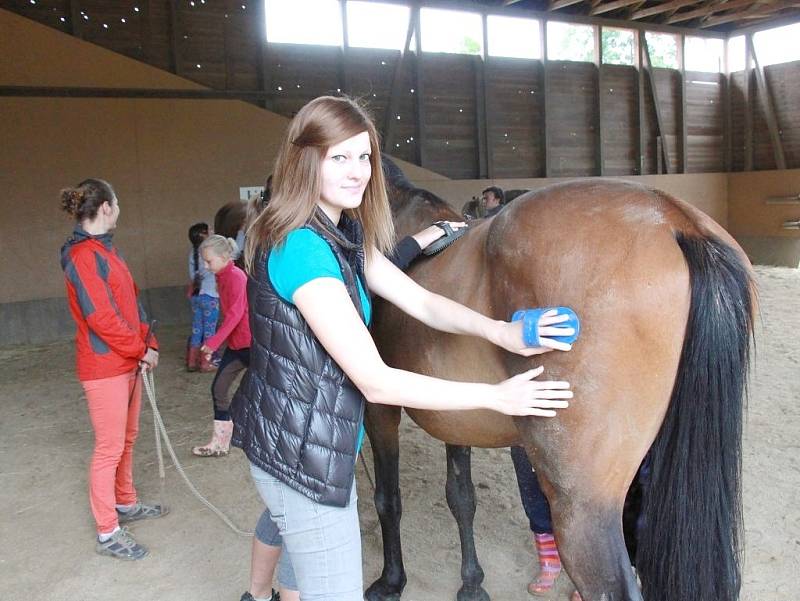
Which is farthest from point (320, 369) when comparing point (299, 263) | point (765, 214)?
point (765, 214)

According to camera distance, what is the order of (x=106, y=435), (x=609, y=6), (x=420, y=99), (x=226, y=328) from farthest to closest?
(x=609, y=6), (x=420, y=99), (x=226, y=328), (x=106, y=435)

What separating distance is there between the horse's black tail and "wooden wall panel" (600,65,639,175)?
A: 12.6 meters

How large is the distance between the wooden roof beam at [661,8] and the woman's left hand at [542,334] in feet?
42.7

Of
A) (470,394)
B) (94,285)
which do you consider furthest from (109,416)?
(470,394)

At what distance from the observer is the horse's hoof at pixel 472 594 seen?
2600mm

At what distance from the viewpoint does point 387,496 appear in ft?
8.98

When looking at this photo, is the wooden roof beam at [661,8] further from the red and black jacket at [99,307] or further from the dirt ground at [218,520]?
the red and black jacket at [99,307]

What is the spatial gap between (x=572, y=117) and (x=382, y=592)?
12.2m

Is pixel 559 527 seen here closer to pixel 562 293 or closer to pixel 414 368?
pixel 562 293

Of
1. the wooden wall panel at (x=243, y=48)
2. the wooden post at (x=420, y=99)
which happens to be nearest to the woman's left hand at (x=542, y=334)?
the wooden wall panel at (x=243, y=48)

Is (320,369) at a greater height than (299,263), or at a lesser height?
lesser

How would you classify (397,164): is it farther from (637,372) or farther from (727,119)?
(727,119)

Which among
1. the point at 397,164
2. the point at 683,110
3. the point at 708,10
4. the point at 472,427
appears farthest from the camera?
the point at 683,110

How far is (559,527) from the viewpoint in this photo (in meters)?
1.71
